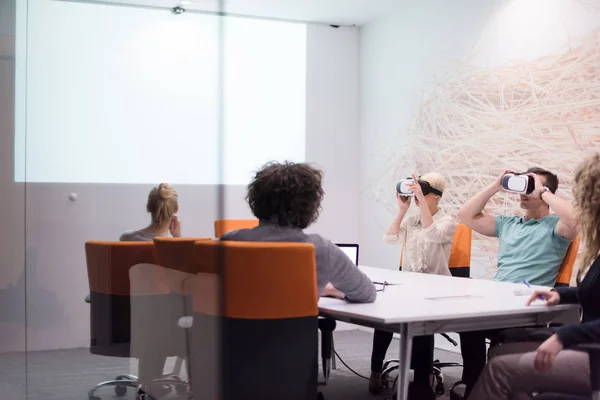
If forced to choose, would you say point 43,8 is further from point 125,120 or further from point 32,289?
point 32,289

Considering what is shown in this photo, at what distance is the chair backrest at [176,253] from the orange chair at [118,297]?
0.04 meters

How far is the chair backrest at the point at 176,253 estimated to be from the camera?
220 centimetres

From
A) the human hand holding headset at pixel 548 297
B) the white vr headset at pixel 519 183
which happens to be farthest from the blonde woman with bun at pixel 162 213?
the white vr headset at pixel 519 183

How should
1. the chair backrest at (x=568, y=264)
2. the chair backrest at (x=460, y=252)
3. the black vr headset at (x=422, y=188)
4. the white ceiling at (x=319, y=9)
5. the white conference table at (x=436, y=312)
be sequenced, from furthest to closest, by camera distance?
the white ceiling at (x=319, y=9), the chair backrest at (x=460, y=252), the black vr headset at (x=422, y=188), the chair backrest at (x=568, y=264), the white conference table at (x=436, y=312)

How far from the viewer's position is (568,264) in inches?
142

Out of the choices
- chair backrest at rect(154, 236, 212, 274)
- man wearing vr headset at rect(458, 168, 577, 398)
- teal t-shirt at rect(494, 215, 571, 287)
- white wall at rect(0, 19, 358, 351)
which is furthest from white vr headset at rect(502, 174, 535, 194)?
chair backrest at rect(154, 236, 212, 274)

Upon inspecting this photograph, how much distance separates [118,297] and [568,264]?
2.26 m

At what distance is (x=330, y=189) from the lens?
679 cm

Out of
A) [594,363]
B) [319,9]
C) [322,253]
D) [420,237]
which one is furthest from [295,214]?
[319,9]

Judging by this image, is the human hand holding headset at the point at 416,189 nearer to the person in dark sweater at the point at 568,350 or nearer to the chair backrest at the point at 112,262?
the person in dark sweater at the point at 568,350

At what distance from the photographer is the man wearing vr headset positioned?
3611 millimetres

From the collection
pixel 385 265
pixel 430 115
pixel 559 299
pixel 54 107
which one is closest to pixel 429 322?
pixel 559 299

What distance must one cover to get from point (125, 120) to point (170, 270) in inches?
18.4

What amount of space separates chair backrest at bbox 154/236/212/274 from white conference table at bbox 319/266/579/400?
0.67 m
